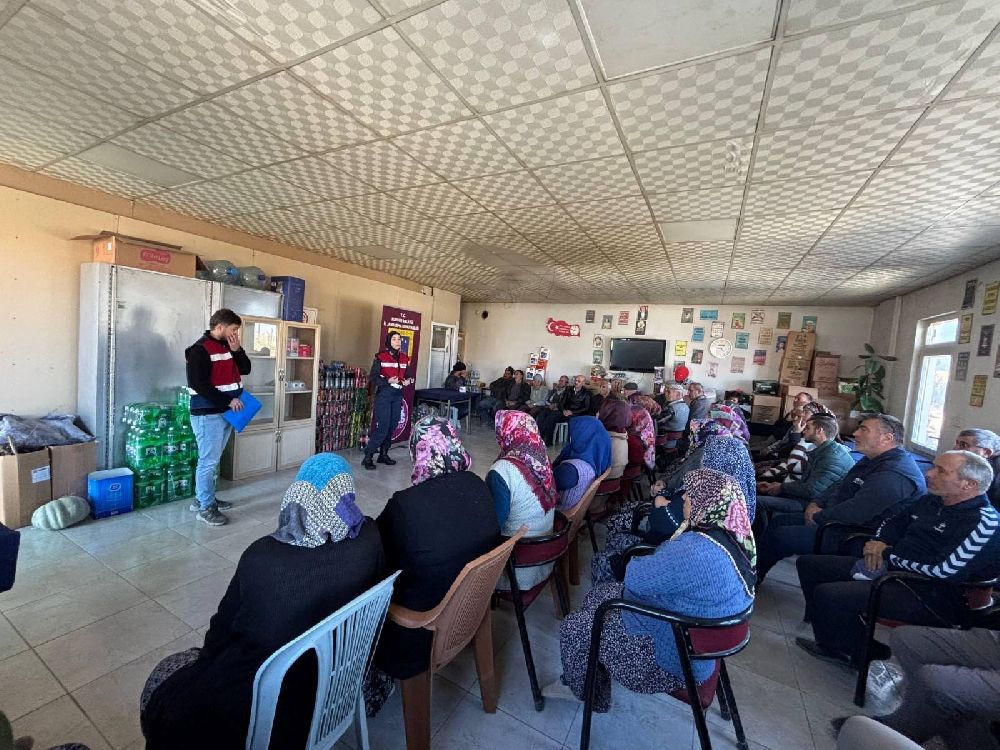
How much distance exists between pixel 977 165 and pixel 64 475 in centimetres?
627

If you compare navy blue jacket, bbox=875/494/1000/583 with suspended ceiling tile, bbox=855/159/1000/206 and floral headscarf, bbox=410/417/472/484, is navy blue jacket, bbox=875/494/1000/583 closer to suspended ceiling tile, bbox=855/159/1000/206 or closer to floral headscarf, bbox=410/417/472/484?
suspended ceiling tile, bbox=855/159/1000/206

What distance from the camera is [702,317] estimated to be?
7.68 meters

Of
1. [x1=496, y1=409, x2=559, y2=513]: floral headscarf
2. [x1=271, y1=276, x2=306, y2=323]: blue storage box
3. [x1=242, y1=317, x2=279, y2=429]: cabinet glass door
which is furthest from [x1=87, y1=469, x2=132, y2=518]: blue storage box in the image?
[x1=496, y1=409, x2=559, y2=513]: floral headscarf

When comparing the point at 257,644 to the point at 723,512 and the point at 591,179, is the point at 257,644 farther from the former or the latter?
the point at 591,179

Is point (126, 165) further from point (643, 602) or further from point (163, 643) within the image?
point (643, 602)

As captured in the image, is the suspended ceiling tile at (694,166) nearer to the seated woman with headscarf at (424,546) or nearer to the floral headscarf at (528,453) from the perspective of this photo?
the floral headscarf at (528,453)

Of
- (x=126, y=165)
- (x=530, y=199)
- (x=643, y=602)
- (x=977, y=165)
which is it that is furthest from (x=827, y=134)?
(x=126, y=165)

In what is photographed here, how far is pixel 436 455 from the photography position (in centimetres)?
187

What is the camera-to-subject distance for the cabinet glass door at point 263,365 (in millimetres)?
4430

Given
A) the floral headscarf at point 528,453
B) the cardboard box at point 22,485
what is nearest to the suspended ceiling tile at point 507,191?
the floral headscarf at point 528,453

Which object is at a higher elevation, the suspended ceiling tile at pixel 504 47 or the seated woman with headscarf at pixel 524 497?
the suspended ceiling tile at pixel 504 47

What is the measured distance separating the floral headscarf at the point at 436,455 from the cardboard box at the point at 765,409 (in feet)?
21.9

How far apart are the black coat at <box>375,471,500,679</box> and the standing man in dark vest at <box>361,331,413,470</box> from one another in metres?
3.61

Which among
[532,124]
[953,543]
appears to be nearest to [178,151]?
[532,124]
